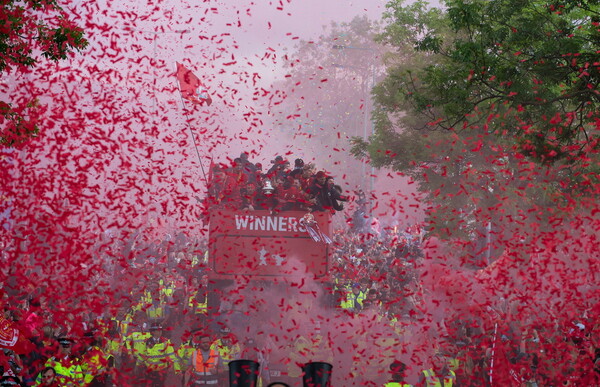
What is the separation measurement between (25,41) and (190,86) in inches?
392

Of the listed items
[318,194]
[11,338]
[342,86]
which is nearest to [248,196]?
[318,194]

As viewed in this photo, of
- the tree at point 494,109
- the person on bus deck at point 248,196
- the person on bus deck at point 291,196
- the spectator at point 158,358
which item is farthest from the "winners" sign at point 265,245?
the tree at point 494,109

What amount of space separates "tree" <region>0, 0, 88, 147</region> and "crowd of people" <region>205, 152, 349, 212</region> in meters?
6.17

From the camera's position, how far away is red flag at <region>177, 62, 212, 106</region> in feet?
71.2

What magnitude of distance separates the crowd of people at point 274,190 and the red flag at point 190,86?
13.0 feet

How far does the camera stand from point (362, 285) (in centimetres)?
2672

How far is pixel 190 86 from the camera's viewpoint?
870 inches

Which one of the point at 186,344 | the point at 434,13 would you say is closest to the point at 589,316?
the point at 186,344

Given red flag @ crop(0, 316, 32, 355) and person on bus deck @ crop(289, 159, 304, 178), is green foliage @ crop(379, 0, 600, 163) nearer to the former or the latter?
person on bus deck @ crop(289, 159, 304, 178)

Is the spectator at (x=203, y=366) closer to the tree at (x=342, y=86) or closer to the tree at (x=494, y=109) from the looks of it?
the tree at (x=494, y=109)

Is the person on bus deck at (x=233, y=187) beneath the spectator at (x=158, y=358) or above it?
above

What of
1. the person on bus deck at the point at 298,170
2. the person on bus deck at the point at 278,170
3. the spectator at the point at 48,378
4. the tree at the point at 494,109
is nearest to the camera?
the spectator at the point at 48,378

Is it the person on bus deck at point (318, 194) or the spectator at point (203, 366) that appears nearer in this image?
the spectator at point (203, 366)

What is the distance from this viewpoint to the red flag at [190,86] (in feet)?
71.2
